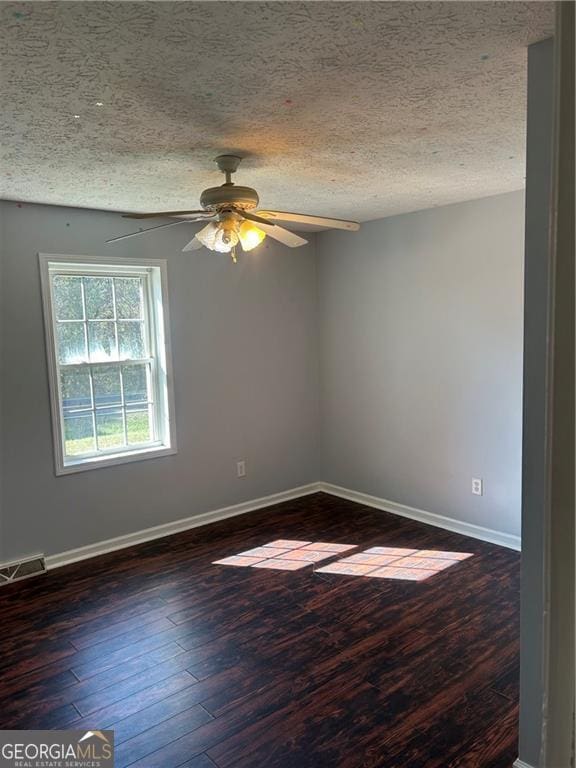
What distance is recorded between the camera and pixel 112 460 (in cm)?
383

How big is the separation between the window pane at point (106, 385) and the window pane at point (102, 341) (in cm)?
8

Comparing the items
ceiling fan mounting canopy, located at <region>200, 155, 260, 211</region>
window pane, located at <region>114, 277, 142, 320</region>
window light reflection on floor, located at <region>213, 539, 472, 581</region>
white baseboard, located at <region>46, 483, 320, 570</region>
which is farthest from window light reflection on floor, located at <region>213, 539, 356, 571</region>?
ceiling fan mounting canopy, located at <region>200, 155, 260, 211</region>

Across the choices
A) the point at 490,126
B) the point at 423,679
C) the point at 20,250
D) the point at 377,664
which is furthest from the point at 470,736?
the point at 20,250

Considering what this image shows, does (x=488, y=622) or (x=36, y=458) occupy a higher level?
(x=36, y=458)

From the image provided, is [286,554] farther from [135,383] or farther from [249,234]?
[249,234]

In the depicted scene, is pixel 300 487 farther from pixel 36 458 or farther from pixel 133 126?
pixel 133 126

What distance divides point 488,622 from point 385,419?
6.36ft

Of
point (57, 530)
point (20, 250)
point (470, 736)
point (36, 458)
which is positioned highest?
point (20, 250)

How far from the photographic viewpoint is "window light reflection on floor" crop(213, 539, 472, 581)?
11.3 ft

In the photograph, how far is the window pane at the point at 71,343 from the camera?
12.0ft

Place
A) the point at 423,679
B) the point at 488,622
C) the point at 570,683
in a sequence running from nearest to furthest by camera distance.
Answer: the point at 570,683 < the point at 423,679 < the point at 488,622

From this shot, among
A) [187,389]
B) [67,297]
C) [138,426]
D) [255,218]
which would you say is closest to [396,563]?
[187,389]

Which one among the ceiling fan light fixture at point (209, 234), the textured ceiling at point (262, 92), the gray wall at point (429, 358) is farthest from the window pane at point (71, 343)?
the gray wall at point (429, 358)

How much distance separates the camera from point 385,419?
4.50 meters
